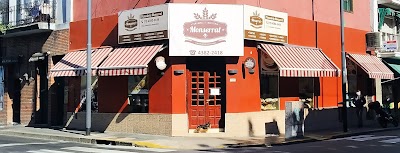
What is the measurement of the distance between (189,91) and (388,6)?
634 inches

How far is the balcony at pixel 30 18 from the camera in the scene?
75.5ft

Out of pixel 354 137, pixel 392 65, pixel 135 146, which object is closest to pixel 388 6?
pixel 392 65

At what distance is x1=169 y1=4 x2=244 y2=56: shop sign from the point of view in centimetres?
1811

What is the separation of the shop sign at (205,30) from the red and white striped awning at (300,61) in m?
1.76

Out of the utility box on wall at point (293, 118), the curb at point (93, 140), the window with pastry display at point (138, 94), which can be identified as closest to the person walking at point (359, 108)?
the utility box on wall at point (293, 118)

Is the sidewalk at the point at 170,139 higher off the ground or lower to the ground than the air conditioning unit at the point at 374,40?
lower

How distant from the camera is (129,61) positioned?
18578 millimetres

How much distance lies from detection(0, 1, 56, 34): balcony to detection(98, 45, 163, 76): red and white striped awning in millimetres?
5272

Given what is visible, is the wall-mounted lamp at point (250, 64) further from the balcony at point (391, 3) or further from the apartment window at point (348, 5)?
the balcony at point (391, 3)

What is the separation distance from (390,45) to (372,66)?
2.78 m

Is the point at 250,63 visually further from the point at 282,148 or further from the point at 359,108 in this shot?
the point at 359,108

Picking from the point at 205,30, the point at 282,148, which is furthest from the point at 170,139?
the point at 205,30

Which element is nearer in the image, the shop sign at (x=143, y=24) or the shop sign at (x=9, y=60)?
the shop sign at (x=143, y=24)

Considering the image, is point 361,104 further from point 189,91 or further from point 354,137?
point 189,91
